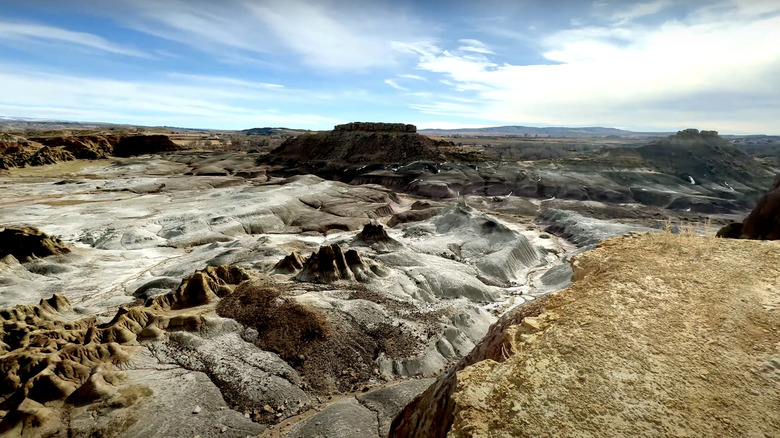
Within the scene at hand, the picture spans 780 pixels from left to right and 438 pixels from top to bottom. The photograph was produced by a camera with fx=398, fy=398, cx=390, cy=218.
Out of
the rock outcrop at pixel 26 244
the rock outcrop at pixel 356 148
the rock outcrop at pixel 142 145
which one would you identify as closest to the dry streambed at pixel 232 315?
the rock outcrop at pixel 26 244

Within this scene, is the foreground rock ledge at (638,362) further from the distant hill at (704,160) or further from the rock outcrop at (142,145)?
the rock outcrop at (142,145)

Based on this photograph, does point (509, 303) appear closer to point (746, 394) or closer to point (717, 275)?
point (717, 275)

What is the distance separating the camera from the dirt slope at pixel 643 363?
3.81 metres

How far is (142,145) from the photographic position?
297 feet

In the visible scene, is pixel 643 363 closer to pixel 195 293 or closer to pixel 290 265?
pixel 195 293

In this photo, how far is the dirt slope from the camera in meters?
3.81

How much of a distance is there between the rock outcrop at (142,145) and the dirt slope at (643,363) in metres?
103

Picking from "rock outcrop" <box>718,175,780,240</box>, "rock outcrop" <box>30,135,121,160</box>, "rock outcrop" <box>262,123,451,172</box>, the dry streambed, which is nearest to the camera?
the dry streambed

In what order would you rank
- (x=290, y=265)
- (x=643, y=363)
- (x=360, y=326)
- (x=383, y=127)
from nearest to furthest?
1. (x=643, y=363)
2. (x=360, y=326)
3. (x=290, y=265)
4. (x=383, y=127)

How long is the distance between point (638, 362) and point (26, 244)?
3062cm

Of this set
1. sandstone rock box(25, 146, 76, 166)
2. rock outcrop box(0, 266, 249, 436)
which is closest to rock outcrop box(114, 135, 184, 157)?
sandstone rock box(25, 146, 76, 166)

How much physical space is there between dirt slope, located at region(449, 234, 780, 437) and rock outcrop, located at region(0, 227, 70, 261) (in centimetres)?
2856

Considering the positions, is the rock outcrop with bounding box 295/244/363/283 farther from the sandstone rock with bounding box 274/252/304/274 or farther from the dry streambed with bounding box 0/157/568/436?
the sandstone rock with bounding box 274/252/304/274

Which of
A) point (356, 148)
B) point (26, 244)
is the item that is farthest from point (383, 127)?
point (26, 244)
